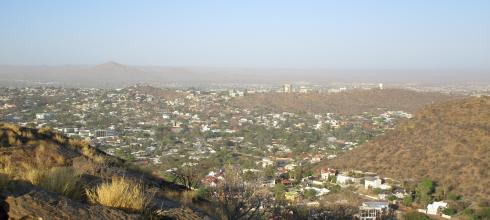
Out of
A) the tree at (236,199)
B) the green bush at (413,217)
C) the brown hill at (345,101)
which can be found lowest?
the brown hill at (345,101)

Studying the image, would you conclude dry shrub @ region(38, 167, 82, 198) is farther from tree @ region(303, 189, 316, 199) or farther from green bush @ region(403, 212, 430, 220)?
tree @ region(303, 189, 316, 199)

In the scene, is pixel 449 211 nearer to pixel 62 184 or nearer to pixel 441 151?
pixel 441 151

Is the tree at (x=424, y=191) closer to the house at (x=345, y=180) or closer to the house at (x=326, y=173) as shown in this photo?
the house at (x=345, y=180)

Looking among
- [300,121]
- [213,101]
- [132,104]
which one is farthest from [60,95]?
[300,121]

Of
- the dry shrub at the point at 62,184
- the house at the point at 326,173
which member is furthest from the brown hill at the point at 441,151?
the dry shrub at the point at 62,184

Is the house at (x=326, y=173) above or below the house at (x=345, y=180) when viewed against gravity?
below

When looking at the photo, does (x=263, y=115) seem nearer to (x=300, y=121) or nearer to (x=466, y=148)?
(x=300, y=121)

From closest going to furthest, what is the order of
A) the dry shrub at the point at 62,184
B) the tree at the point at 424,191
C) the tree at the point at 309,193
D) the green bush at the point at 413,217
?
the dry shrub at the point at 62,184 < the green bush at the point at 413,217 < the tree at the point at 424,191 < the tree at the point at 309,193
